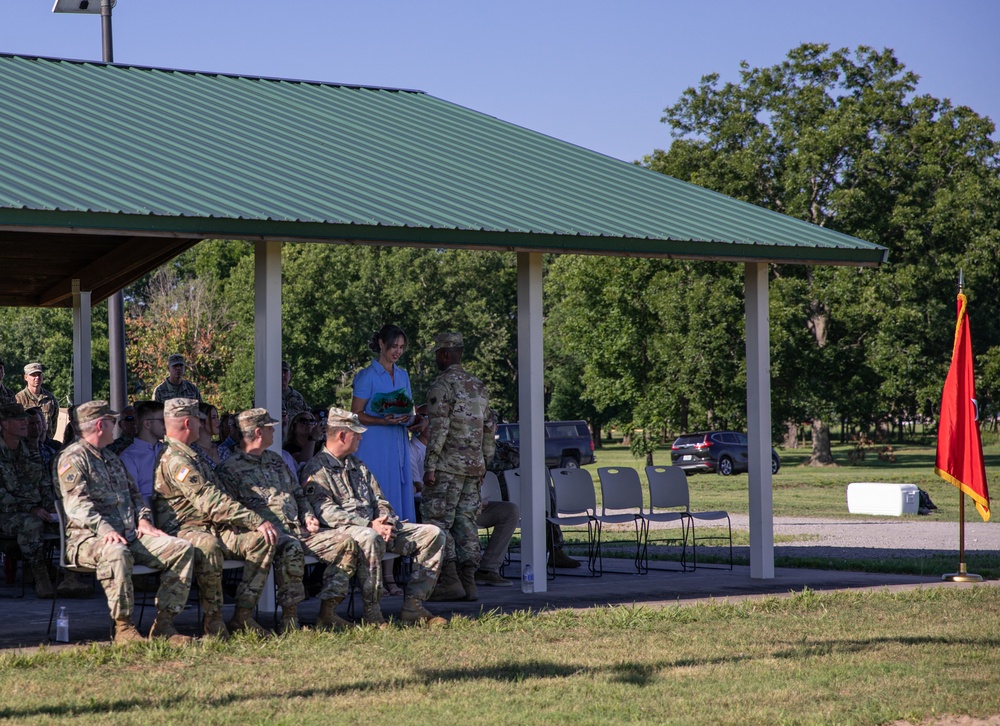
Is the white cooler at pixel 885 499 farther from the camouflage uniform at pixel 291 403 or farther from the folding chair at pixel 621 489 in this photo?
the camouflage uniform at pixel 291 403

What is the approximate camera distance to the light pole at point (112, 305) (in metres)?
14.0

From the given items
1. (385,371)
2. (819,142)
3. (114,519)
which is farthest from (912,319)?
(114,519)

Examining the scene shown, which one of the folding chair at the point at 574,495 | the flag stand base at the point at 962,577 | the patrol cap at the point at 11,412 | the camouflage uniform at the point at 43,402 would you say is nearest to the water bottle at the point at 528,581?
the folding chair at the point at 574,495

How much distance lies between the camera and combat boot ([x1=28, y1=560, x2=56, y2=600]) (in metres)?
9.88

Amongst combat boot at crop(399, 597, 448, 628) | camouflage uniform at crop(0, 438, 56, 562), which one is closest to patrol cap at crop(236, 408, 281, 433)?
combat boot at crop(399, 597, 448, 628)

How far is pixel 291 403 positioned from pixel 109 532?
171 inches

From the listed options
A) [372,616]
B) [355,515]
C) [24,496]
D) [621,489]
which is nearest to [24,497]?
[24,496]

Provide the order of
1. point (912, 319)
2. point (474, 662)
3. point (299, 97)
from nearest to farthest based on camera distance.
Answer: point (474, 662) < point (299, 97) < point (912, 319)

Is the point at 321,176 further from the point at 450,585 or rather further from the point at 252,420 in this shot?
the point at 450,585

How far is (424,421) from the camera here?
11.3 meters

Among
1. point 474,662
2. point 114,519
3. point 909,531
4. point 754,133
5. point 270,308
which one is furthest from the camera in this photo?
point 754,133

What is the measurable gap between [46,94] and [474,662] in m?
6.68

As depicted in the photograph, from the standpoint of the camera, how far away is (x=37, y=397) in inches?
517

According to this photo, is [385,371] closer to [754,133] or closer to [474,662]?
[474,662]
